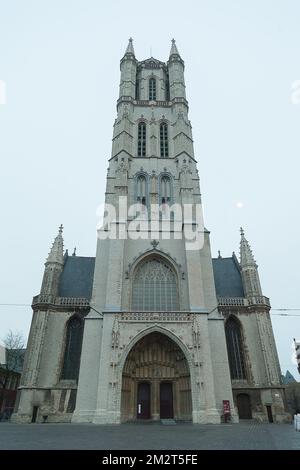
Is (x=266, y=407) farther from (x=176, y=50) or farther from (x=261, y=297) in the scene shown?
(x=176, y=50)

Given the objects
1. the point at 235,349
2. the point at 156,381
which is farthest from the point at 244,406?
the point at 156,381

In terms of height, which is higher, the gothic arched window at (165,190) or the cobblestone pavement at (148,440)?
the gothic arched window at (165,190)

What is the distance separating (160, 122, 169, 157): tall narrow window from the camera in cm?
3136

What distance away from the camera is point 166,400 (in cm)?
2109

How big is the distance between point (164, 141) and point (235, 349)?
70.1 feet

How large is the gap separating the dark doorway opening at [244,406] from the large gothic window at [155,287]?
869 cm

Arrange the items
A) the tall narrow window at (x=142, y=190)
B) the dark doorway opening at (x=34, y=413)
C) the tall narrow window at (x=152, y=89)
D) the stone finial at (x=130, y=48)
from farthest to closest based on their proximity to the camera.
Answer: the stone finial at (x=130, y=48), the tall narrow window at (x=152, y=89), the tall narrow window at (x=142, y=190), the dark doorway opening at (x=34, y=413)

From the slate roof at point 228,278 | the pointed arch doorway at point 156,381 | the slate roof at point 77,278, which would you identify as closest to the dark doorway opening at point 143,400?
the pointed arch doorway at point 156,381

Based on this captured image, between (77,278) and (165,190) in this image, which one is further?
(77,278)

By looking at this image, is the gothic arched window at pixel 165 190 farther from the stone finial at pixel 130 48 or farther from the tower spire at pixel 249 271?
the stone finial at pixel 130 48

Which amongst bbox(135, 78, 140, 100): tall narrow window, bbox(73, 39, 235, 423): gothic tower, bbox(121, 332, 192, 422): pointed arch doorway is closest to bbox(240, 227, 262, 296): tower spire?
bbox(73, 39, 235, 423): gothic tower

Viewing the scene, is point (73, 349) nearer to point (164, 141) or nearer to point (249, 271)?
point (249, 271)

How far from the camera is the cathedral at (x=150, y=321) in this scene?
19812 millimetres
